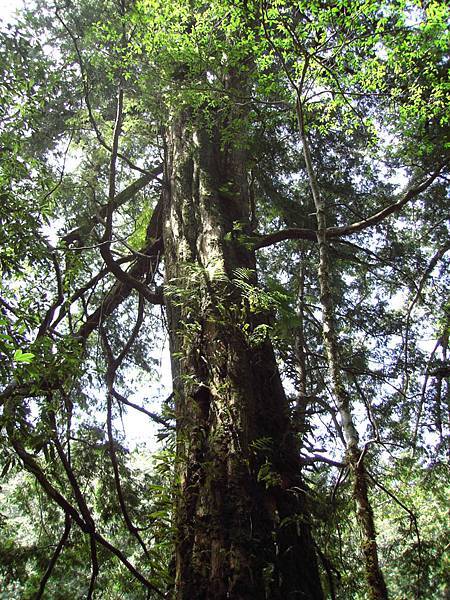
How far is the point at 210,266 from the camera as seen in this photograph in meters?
4.14

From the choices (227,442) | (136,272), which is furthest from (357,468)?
(136,272)

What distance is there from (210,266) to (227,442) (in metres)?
1.63

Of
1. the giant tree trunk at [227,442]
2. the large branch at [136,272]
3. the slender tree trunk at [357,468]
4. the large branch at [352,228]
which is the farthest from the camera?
the large branch at [136,272]

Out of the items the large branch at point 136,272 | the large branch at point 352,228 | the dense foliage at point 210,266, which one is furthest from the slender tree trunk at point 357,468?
the large branch at point 136,272

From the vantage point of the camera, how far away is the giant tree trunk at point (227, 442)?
254cm

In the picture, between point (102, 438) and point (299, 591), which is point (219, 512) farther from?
point (102, 438)

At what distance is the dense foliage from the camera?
346cm

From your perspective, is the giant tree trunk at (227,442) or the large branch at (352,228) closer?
the giant tree trunk at (227,442)

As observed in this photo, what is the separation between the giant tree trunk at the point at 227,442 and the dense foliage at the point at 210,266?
89 millimetres

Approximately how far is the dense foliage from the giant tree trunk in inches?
3.5

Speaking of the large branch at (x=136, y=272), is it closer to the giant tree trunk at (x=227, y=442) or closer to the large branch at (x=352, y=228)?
the giant tree trunk at (x=227, y=442)

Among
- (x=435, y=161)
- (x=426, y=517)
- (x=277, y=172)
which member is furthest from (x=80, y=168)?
(x=426, y=517)

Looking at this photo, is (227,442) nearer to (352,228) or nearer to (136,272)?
(352,228)

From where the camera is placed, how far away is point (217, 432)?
3.08m
